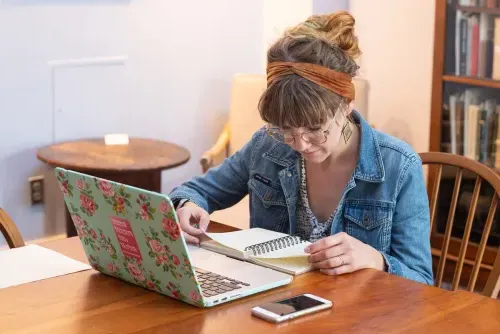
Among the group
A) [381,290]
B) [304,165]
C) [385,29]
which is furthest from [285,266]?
[385,29]

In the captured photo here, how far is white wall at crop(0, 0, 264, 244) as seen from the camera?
3.72m

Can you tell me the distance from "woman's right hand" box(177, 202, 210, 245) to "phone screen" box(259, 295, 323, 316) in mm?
394

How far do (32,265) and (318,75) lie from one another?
0.72 metres

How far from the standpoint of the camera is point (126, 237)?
1.72m

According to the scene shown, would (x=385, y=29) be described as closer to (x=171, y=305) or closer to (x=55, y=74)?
(x=55, y=74)

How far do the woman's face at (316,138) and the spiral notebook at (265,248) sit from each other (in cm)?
19

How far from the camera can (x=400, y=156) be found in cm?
205

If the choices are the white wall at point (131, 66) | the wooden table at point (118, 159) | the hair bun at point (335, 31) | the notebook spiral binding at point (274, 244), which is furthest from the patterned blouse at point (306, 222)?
the white wall at point (131, 66)

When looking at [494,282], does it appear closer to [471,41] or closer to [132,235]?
[132,235]

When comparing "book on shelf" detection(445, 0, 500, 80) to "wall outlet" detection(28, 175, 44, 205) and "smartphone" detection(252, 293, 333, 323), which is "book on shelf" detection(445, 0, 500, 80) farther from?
"smartphone" detection(252, 293, 333, 323)

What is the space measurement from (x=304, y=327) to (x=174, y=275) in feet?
0.84

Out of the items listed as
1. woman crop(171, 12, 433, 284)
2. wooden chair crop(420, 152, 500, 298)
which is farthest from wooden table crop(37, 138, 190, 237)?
wooden chair crop(420, 152, 500, 298)

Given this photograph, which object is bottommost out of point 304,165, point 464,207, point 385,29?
point 464,207

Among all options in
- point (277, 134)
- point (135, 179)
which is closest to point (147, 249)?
point (277, 134)
